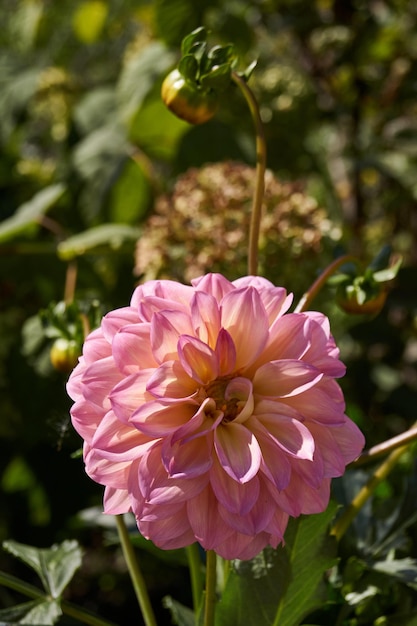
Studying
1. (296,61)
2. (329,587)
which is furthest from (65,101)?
(329,587)

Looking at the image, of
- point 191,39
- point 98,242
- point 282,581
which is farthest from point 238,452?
point 98,242

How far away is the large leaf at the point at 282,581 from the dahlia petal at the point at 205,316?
5.3 inches

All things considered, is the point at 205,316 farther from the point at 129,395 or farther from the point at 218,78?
the point at 218,78

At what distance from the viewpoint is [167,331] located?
0.37m

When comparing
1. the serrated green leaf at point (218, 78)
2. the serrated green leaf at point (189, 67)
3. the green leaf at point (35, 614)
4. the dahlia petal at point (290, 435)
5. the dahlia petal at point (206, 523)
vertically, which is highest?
the serrated green leaf at point (189, 67)

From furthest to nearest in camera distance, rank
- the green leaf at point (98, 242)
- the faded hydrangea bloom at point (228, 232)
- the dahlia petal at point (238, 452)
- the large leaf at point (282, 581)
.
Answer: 1. the green leaf at point (98, 242)
2. the faded hydrangea bloom at point (228, 232)
3. the large leaf at point (282, 581)
4. the dahlia petal at point (238, 452)

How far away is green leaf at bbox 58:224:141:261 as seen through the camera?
0.83m

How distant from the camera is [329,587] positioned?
0.50 m

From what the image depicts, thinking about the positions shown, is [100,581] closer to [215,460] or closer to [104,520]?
[104,520]

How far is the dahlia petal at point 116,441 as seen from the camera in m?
0.36

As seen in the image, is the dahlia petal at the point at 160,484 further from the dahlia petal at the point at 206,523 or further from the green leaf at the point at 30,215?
the green leaf at the point at 30,215

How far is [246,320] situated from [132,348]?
2.1 inches

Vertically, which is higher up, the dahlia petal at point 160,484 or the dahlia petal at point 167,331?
the dahlia petal at point 167,331

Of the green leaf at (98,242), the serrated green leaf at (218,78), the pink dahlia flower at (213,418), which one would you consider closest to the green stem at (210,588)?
the pink dahlia flower at (213,418)
